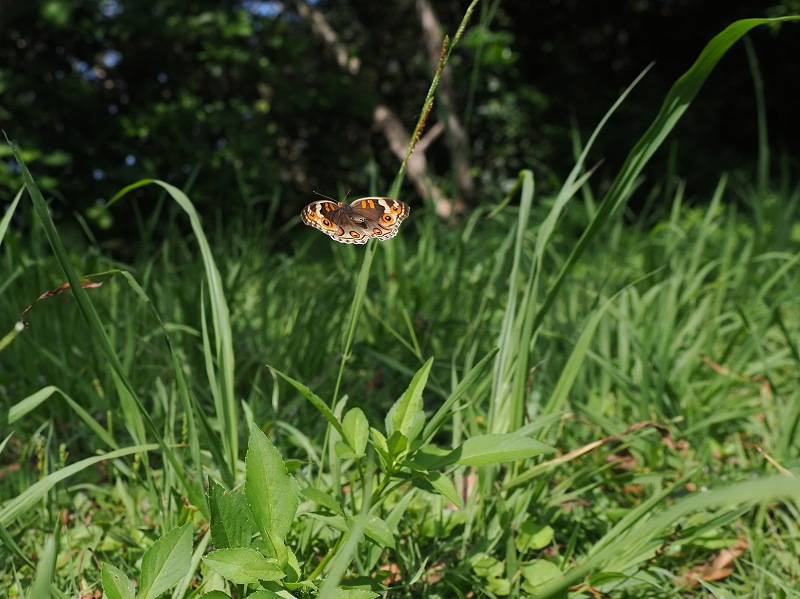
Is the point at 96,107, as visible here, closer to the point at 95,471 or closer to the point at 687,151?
the point at 95,471

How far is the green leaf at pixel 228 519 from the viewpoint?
2.76ft

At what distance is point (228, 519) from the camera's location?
2.83 feet

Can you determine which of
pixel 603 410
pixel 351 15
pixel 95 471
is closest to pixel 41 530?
pixel 95 471

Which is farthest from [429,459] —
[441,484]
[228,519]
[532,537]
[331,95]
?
[331,95]

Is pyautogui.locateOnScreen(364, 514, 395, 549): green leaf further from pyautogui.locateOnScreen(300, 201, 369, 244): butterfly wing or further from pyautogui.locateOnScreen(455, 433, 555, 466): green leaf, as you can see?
pyautogui.locateOnScreen(300, 201, 369, 244): butterfly wing

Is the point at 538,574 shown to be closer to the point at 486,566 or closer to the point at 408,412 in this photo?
the point at 486,566

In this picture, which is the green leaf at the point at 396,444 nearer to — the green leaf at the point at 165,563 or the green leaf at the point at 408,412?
the green leaf at the point at 408,412

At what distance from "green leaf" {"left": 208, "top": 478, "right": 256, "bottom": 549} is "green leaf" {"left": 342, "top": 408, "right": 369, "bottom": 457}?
15cm

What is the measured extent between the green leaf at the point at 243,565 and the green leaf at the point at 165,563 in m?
0.05

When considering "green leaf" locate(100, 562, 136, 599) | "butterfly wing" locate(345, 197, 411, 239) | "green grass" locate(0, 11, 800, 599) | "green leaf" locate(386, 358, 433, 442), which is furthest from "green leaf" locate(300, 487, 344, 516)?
"butterfly wing" locate(345, 197, 411, 239)

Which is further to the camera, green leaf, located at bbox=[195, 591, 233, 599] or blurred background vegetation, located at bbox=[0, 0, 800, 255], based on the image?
blurred background vegetation, located at bbox=[0, 0, 800, 255]

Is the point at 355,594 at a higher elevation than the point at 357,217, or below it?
below

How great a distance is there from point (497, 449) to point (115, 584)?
1.56 feet

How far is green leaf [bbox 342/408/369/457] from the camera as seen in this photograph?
93 cm
